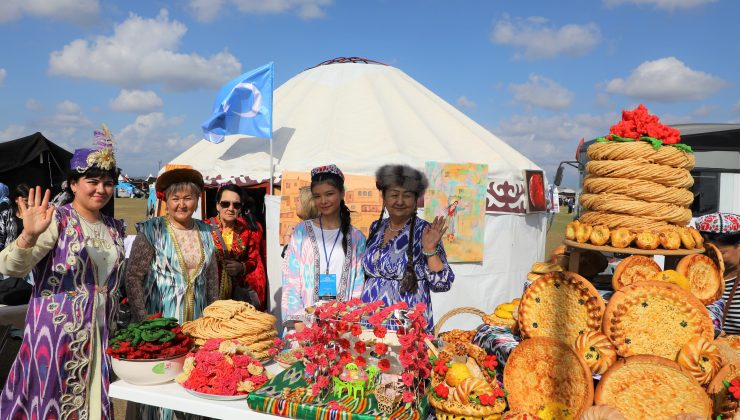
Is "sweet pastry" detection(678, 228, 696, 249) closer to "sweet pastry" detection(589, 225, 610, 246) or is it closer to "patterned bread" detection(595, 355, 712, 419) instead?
"sweet pastry" detection(589, 225, 610, 246)

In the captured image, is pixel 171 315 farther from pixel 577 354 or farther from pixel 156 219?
pixel 577 354

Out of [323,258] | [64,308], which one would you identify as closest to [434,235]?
[323,258]

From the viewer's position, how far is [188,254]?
10.0 ft

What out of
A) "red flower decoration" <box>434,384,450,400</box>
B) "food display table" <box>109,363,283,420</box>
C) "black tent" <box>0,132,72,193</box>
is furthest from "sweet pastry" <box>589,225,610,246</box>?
"black tent" <box>0,132,72,193</box>

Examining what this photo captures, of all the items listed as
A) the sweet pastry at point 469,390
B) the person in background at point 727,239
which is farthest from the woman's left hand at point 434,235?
the person in background at point 727,239

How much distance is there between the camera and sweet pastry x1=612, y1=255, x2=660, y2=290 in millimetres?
2484

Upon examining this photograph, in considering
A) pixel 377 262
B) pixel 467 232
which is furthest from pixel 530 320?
pixel 467 232

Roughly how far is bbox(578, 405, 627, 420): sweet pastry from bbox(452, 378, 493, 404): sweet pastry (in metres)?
0.37

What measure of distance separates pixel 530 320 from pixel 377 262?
967 millimetres

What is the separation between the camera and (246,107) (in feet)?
20.7

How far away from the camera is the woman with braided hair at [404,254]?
9.21 feet

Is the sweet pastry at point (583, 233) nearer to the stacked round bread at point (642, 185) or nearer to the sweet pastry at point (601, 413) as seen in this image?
the stacked round bread at point (642, 185)

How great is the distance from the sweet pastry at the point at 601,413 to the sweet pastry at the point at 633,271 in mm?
848

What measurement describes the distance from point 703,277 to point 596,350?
1.03 m
